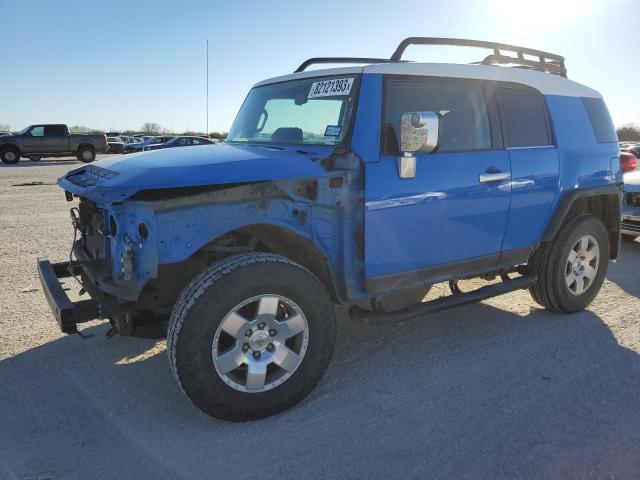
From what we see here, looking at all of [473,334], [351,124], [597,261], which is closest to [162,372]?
[351,124]

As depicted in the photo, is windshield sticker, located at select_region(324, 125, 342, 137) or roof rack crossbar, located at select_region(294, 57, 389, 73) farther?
roof rack crossbar, located at select_region(294, 57, 389, 73)

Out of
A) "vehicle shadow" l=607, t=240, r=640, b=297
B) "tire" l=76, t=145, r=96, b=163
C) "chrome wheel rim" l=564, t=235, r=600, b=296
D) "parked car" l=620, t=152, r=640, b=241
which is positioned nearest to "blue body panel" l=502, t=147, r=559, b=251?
"chrome wheel rim" l=564, t=235, r=600, b=296

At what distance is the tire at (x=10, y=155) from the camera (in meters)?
25.9

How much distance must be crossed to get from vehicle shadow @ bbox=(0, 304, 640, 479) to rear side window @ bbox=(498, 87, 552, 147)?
5.19 ft

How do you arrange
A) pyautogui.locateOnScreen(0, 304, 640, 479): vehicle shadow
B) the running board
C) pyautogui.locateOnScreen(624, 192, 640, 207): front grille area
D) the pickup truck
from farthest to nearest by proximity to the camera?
the pickup truck, pyautogui.locateOnScreen(624, 192, 640, 207): front grille area, the running board, pyautogui.locateOnScreen(0, 304, 640, 479): vehicle shadow

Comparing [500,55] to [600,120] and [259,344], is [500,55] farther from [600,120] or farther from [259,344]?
[259,344]

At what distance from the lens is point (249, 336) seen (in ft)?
9.81

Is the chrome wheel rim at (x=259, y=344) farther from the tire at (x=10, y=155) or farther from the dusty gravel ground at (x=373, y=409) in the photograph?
the tire at (x=10, y=155)

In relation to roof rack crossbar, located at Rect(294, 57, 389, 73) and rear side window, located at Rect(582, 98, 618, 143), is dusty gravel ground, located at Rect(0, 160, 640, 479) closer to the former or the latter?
rear side window, located at Rect(582, 98, 618, 143)

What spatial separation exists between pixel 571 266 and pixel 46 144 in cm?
2814

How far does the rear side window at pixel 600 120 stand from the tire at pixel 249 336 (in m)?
3.22

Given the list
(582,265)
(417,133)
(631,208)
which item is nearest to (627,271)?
(631,208)

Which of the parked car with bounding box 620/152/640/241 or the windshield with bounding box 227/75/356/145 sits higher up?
the windshield with bounding box 227/75/356/145

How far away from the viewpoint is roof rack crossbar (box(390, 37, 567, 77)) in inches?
154
